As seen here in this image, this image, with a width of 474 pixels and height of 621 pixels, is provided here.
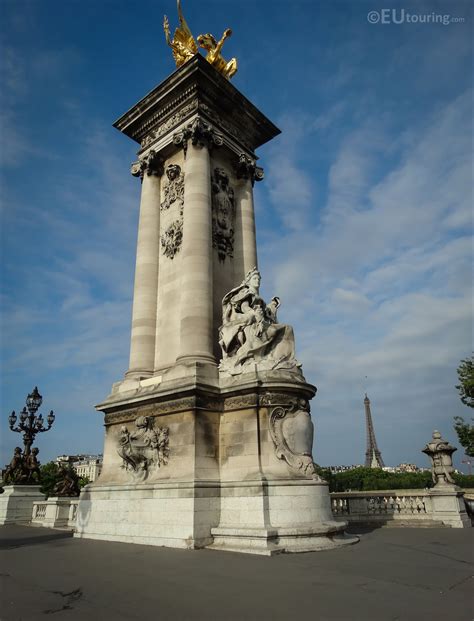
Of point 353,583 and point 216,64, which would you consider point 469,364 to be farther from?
point 353,583

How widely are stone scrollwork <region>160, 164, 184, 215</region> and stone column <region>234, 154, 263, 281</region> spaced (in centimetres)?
247

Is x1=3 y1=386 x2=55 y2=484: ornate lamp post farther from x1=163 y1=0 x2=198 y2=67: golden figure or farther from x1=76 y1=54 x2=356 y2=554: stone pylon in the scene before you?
x1=163 y1=0 x2=198 y2=67: golden figure

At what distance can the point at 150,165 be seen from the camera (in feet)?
63.3

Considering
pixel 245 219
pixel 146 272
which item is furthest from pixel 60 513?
pixel 245 219

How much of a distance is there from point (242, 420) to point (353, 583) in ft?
19.8

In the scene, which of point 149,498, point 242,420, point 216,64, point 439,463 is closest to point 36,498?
point 149,498

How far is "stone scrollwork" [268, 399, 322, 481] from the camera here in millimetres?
12273

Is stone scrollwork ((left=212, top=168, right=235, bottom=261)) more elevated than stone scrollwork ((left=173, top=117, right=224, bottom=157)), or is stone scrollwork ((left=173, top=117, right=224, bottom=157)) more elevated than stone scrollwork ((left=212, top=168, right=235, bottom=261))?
stone scrollwork ((left=173, top=117, right=224, bottom=157))

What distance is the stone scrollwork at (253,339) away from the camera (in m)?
13.7

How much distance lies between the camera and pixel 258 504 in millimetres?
11453

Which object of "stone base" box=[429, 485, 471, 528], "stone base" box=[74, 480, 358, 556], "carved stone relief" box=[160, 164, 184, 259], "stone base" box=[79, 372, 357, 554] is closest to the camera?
"stone base" box=[74, 480, 358, 556]

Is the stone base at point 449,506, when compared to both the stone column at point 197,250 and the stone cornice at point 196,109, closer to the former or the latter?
the stone column at point 197,250

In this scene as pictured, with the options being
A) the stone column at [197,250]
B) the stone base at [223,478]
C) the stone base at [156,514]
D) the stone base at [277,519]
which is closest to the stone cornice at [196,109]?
the stone column at [197,250]

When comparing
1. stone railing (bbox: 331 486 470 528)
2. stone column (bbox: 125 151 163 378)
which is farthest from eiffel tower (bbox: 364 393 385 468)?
stone column (bbox: 125 151 163 378)
